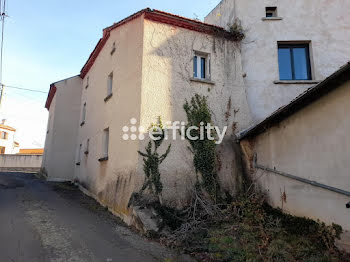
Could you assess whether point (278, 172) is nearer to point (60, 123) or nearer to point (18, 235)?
point (18, 235)

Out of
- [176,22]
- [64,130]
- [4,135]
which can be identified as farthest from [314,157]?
[4,135]

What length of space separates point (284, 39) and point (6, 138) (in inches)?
1872

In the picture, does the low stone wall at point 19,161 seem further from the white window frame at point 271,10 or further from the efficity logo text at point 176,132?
the white window frame at point 271,10

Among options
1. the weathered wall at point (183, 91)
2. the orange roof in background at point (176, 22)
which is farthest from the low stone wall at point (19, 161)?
the weathered wall at point (183, 91)

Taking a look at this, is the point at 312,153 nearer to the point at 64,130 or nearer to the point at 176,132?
the point at 176,132

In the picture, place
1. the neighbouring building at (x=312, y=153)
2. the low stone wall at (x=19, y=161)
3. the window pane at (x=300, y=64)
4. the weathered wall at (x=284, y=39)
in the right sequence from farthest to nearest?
1. the low stone wall at (x=19, y=161)
2. the window pane at (x=300, y=64)
3. the weathered wall at (x=284, y=39)
4. the neighbouring building at (x=312, y=153)

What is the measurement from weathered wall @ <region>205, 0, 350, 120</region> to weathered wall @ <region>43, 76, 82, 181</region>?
1068 cm

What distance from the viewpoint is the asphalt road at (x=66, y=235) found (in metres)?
5.20

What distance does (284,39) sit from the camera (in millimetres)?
10203

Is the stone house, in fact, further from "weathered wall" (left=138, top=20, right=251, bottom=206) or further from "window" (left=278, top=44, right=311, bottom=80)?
"window" (left=278, top=44, right=311, bottom=80)

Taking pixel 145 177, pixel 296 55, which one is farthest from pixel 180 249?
pixel 296 55

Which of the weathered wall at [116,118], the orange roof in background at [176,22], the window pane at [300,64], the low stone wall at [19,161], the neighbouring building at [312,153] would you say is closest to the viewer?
the neighbouring building at [312,153]

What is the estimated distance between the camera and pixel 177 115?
27.8ft

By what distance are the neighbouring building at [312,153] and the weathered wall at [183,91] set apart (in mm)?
1177
